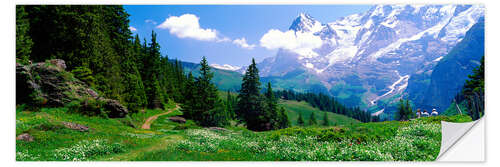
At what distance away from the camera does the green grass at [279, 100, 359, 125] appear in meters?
126

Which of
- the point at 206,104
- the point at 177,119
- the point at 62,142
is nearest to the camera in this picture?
the point at 62,142

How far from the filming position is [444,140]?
1294cm

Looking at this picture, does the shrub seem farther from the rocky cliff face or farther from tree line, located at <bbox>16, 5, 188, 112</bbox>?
tree line, located at <bbox>16, 5, 188, 112</bbox>

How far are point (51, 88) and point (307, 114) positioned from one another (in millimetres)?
129616

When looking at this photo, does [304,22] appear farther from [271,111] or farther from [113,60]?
[113,60]

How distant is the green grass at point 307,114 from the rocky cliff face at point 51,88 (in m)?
102

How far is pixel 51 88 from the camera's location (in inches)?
761

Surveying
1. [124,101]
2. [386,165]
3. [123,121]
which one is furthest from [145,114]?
[386,165]

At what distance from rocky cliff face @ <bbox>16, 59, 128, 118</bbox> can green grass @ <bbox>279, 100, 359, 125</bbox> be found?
102064mm

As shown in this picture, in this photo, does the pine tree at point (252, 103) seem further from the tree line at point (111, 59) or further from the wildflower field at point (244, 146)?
the wildflower field at point (244, 146)

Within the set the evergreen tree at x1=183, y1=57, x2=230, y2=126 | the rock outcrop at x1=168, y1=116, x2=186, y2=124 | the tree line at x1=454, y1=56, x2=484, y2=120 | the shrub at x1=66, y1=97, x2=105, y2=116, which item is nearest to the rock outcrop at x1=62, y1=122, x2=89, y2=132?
the shrub at x1=66, y1=97, x2=105, y2=116

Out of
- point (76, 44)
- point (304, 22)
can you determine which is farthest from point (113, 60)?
point (304, 22)

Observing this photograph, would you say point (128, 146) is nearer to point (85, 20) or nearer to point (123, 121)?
point (123, 121)

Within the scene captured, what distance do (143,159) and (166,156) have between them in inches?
41.1
